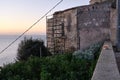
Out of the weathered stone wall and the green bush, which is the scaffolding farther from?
the green bush

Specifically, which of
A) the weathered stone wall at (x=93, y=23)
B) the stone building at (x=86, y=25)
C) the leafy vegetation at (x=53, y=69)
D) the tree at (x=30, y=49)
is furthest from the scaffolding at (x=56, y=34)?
the leafy vegetation at (x=53, y=69)

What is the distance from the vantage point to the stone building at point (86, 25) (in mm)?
15164

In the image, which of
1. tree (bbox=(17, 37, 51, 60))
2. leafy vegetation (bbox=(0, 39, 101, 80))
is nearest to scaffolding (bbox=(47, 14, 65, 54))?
tree (bbox=(17, 37, 51, 60))

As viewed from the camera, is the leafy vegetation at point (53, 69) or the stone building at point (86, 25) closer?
the leafy vegetation at point (53, 69)

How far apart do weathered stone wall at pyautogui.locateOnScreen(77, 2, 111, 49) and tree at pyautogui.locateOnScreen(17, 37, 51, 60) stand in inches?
152

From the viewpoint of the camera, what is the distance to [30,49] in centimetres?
1936

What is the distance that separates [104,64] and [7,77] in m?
4.37

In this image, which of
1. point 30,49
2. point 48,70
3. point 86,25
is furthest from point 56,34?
point 48,70

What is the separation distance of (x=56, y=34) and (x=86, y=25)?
3580 millimetres

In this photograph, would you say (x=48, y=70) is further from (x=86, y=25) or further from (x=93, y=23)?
(x=86, y=25)

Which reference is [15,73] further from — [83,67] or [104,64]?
[104,64]

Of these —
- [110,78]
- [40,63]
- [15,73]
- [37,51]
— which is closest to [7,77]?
[15,73]

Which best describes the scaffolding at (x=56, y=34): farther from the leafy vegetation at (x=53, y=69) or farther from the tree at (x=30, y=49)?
the leafy vegetation at (x=53, y=69)

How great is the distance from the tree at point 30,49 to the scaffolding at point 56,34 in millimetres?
448
